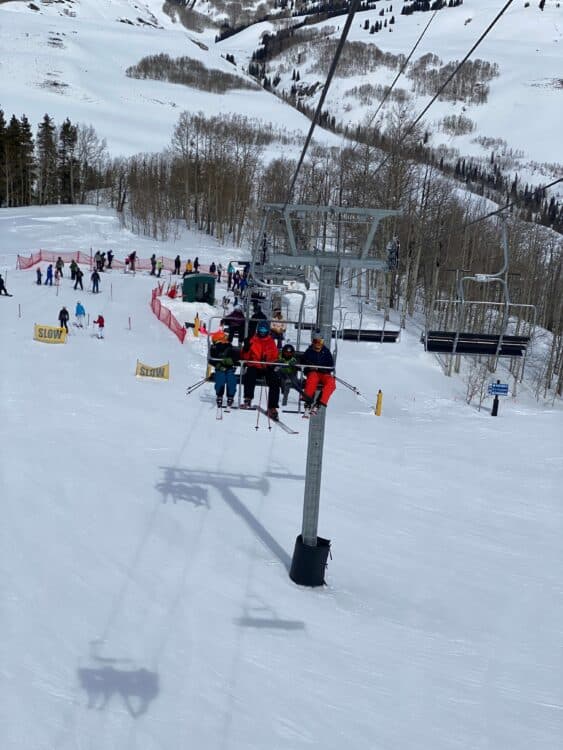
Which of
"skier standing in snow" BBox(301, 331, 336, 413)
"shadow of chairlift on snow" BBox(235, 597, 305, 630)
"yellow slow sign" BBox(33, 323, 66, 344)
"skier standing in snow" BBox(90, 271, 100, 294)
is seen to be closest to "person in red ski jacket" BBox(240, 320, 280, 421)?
"skier standing in snow" BBox(301, 331, 336, 413)

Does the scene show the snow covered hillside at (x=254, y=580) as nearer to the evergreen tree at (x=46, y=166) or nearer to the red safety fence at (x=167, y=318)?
the red safety fence at (x=167, y=318)

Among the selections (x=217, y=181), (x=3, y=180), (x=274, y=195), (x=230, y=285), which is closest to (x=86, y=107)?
(x=3, y=180)

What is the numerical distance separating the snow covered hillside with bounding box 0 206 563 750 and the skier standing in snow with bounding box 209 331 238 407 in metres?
2.70

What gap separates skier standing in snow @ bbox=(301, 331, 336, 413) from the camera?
8.51m

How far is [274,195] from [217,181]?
783cm

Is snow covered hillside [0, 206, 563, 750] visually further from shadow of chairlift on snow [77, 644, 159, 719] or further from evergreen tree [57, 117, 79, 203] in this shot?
evergreen tree [57, 117, 79, 203]

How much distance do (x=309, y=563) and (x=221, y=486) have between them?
3.64m

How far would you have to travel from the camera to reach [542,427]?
20625 millimetres

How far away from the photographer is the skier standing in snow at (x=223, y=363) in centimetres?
930

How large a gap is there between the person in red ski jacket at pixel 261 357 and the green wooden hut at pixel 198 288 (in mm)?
20133

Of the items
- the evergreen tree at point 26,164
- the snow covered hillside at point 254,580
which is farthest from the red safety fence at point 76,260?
the evergreen tree at point 26,164

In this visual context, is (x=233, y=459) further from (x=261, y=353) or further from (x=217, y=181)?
(x=217, y=181)

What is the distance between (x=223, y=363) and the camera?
30.3 ft

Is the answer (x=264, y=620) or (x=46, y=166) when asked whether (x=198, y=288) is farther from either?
(x=46, y=166)
